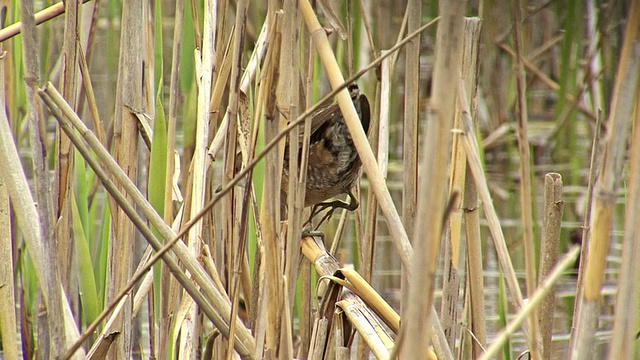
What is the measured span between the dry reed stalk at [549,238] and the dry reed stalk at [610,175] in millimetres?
382

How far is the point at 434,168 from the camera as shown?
68 centimetres

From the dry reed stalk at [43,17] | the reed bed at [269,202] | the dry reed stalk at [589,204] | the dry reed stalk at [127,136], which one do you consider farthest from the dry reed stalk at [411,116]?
the dry reed stalk at [43,17]

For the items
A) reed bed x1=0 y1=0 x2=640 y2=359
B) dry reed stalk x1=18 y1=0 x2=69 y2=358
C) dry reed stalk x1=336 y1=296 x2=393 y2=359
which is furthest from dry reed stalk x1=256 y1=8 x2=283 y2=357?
dry reed stalk x1=18 y1=0 x2=69 y2=358

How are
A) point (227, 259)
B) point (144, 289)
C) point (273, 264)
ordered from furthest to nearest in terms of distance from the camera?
point (144, 289), point (227, 259), point (273, 264)

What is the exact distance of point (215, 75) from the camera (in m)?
1.29

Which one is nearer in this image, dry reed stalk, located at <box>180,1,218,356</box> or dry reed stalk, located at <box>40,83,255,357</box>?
dry reed stalk, located at <box>40,83,255,357</box>

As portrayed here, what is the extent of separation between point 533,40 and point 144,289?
10.1 ft

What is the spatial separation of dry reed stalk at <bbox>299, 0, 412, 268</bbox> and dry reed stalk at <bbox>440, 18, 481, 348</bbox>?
4.8 inches

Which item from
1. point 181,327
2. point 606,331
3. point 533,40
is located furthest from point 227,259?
point 533,40

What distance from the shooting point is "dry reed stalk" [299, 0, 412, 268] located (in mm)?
934

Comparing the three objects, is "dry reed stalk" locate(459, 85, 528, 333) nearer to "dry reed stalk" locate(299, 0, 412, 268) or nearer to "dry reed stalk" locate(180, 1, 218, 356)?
"dry reed stalk" locate(299, 0, 412, 268)

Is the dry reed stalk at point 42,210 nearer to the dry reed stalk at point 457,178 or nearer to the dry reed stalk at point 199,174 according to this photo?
the dry reed stalk at point 199,174

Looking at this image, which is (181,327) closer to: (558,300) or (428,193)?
(428,193)

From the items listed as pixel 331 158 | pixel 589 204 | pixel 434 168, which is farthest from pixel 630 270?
pixel 331 158
